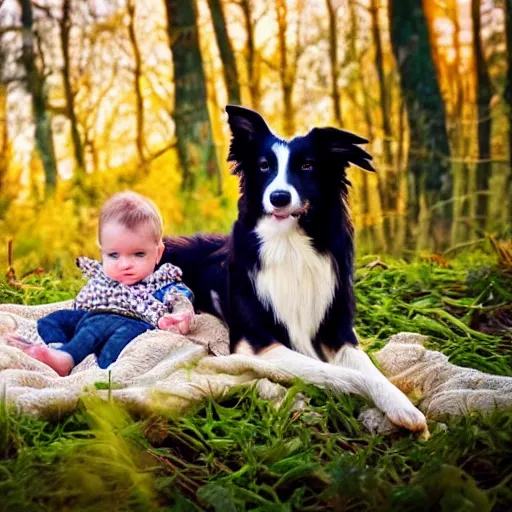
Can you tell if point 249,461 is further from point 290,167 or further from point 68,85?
point 68,85

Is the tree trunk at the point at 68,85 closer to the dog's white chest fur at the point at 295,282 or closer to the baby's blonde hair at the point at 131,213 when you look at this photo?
the baby's blonde hair at the point at 131,213

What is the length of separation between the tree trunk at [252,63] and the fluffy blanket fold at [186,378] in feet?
12.3

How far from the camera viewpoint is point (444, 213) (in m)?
7.11

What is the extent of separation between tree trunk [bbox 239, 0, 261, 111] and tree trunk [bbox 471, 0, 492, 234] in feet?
6.31

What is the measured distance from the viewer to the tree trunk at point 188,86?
6984mm

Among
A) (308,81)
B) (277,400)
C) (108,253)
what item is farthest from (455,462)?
(308,81)

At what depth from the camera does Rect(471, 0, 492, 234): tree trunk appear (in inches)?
279

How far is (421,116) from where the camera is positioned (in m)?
7.08

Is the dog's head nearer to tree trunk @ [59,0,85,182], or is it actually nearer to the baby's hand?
the baby's hand

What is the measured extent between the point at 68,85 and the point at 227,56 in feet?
4.55

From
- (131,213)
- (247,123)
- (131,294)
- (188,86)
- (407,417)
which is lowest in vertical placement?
(407,417)

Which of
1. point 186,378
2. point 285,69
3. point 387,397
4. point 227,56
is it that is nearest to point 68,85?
point 227,56

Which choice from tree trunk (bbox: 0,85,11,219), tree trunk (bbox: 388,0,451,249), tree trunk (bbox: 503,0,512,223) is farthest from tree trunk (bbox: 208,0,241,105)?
tree trunk (bbox: 503,0,512,223)

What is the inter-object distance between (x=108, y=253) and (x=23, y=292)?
55.5 inches
